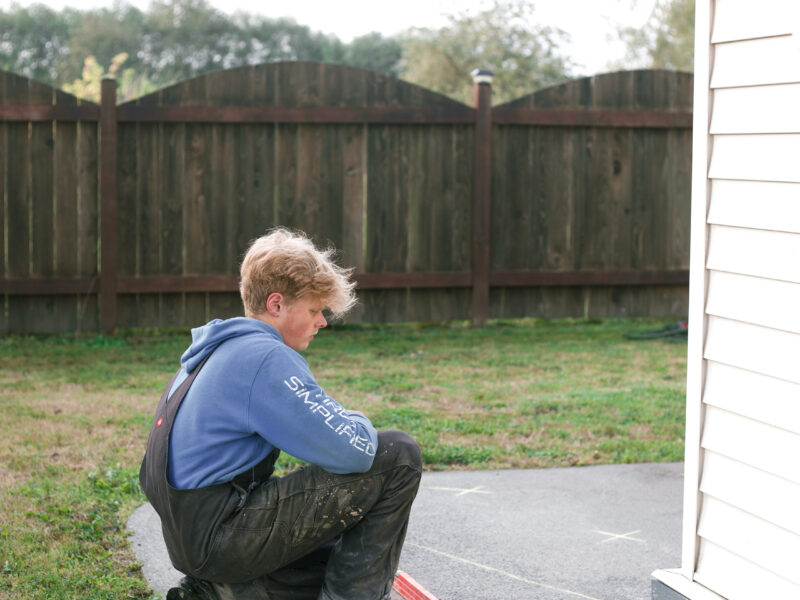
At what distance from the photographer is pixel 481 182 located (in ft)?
30.4

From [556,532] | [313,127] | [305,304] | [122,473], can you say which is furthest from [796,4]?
[313,127]

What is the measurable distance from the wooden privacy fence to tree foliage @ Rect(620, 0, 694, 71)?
11.6 m

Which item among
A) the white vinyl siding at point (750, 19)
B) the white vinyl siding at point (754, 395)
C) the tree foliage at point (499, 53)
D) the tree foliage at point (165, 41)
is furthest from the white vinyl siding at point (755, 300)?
the tree foliage at point (165, 41)

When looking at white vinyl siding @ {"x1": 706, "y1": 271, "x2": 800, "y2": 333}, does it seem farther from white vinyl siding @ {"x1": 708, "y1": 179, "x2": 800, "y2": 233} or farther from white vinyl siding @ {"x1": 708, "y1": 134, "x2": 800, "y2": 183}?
white vinyl siding @ {"x1": 708, "y1": 134, "x2": 800, "y2": 183}

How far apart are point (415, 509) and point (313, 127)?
529 centimetres

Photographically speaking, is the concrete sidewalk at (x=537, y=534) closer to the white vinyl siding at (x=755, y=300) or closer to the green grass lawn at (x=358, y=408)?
the green grass lawn at (x=358, y=408)

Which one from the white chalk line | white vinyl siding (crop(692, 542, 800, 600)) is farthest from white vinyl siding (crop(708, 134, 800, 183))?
the white chalk line

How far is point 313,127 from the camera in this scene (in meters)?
8.96

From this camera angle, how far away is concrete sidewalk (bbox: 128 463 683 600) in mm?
3475

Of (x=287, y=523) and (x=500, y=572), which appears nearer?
(x=287, y=523)

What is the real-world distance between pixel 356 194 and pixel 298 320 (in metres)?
6.34

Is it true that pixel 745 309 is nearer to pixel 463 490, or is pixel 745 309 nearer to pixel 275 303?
pixel 275 303

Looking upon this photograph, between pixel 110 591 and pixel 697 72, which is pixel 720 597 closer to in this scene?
pixel 697 72

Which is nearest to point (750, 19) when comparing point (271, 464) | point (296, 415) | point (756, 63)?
point (756, 63)
